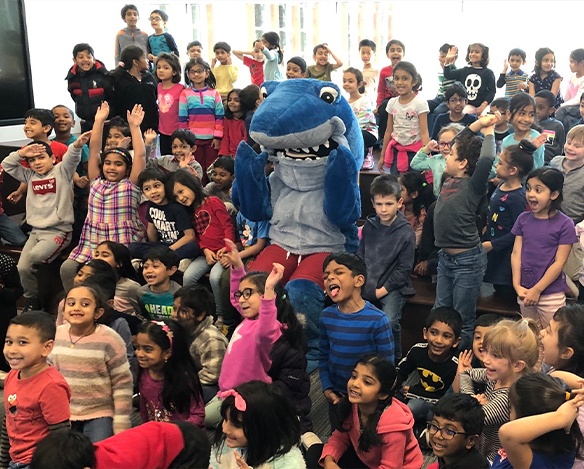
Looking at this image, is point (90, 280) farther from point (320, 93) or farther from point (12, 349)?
point (320, 93)

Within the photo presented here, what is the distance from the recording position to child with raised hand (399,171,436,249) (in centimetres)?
436

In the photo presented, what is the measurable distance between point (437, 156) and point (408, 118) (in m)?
0.75

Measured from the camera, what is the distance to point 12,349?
2.74m

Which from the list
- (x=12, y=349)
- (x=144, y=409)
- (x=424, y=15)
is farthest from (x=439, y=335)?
(x=424, y=15)

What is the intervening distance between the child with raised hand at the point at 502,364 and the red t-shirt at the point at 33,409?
157 cm

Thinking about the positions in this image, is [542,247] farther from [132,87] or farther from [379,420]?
[132,87]

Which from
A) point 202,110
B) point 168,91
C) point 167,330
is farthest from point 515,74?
point 167,330

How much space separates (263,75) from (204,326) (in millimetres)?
4291

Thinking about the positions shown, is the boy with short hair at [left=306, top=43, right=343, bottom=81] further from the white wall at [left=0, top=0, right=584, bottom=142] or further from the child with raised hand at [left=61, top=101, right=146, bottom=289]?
the child with raised hand at [left=61, top=101, right=146, bottom=289]

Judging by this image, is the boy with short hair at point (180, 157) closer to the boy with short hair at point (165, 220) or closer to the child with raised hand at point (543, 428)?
the boy with short hair at point (165, 220)

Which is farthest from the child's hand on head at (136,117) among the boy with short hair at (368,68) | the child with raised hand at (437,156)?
the boy with short hair at (368,68)

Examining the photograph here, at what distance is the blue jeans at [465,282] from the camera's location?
12.2 ft

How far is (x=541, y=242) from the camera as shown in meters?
3.56

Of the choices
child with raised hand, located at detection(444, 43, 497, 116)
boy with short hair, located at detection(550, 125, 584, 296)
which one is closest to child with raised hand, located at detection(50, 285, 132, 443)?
boy with short hair, located at detection(550, 125, 584, 296)
